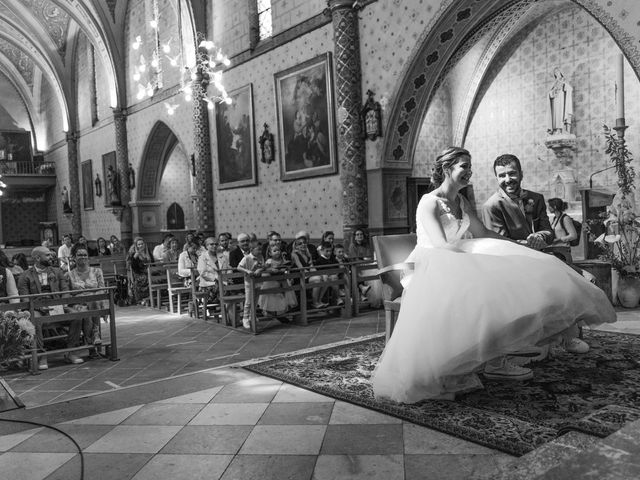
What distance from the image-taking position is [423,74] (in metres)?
9.36

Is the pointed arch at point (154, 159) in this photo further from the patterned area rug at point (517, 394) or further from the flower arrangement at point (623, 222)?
the patterned area rug at point (517, 394)

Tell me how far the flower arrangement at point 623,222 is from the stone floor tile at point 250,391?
491 centimetres

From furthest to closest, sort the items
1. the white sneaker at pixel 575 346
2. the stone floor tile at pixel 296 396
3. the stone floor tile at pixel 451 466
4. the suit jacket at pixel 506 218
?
the white sneaker at pixel 575 346, the suit jacket at pixel 506 218, the stone floor tile at pixel 296 396, the stone floor tile at pixel 451 466

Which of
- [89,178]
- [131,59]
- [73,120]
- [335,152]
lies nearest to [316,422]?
[335,152]

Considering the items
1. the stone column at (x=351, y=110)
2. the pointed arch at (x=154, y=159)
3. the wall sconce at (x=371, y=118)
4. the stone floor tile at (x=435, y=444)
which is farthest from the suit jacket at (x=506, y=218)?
the pointed arch at (x=154, y=159)

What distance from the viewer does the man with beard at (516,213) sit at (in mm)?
4559

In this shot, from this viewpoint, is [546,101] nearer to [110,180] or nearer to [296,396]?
[296,396]

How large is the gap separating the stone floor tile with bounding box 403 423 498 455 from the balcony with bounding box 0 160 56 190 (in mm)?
27225

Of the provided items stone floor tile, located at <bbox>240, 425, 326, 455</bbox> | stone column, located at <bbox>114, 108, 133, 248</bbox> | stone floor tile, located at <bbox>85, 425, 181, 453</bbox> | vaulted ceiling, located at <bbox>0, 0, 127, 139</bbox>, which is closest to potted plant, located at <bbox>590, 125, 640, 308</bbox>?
stone floor tile, located at <bbox>240, 425, 326, 455</bbox>

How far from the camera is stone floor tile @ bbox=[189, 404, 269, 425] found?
145 inches

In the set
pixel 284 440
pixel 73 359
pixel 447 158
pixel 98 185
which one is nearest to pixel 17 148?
pixel 98 185

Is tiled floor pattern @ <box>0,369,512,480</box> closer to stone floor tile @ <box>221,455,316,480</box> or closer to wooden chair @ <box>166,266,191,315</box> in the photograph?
stone floor tile @ <box>221,455,316,480</box>

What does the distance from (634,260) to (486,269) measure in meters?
4.69

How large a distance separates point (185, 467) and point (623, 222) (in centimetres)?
630
